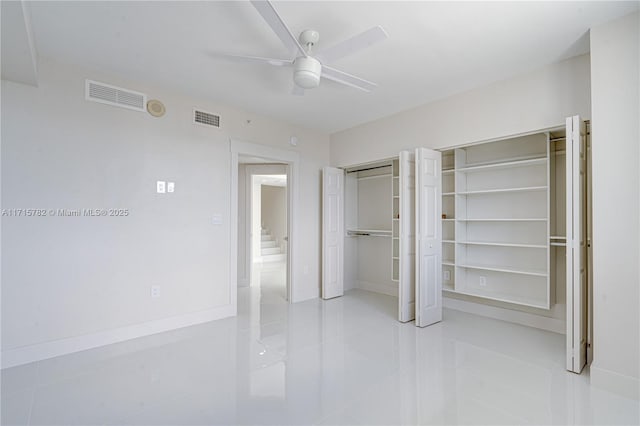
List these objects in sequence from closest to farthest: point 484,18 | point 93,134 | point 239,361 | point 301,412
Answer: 1. point 301,412
2. point 484,18
3. point 239,361
4. point 93,134

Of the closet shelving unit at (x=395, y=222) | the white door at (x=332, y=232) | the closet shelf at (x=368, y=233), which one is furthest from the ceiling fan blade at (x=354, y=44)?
the closet shelf at (x=368, y=233)

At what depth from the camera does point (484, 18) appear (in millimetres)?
2258

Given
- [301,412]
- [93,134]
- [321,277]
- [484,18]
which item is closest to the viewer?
[301,412]

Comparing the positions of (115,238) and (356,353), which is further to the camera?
(115,238)

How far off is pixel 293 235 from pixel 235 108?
200 cm

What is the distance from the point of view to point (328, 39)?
97.7 inches

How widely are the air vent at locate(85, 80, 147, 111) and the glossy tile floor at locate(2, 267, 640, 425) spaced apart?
8.11 feet

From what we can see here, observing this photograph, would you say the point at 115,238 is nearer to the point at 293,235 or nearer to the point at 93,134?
the point at 93,134

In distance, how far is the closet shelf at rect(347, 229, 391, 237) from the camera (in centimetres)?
519

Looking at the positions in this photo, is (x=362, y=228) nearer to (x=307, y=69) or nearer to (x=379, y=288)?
(x=379, y=288)

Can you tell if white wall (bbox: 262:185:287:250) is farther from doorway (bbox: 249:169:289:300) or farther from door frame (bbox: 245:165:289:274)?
door frame (bbox: 245:165:289:274)

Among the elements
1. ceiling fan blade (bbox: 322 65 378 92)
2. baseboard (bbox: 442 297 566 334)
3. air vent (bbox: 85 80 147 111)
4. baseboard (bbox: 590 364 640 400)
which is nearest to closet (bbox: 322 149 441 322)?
baseboard (bbox: 442 297 566 334)

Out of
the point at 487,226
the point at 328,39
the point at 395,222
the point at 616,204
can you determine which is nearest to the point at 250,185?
the point at 395,222

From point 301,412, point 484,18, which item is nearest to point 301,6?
point 484,18
